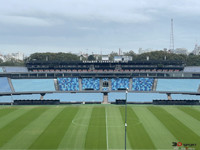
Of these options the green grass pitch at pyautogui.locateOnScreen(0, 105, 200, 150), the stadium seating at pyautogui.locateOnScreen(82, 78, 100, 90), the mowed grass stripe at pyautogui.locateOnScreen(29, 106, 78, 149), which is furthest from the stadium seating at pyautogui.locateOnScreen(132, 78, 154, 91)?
the mowed grass stripe at pyautogui.locateOnScreen(29, 106, 78, 149)

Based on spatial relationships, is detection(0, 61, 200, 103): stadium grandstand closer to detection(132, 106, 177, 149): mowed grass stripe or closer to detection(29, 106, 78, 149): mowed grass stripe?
detection(132, 106, 177, 149): mowed grass stripe

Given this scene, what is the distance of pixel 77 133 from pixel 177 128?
18395 mm

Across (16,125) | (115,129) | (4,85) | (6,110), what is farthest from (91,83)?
(115,129)

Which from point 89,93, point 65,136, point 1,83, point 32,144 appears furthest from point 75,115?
point 1,83

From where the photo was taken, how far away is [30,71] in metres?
84.1

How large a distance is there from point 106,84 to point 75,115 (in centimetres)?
3041

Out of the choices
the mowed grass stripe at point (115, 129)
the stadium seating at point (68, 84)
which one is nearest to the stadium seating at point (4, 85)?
the stadium seating at point (68, 84)

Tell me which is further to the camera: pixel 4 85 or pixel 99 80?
pixel 99 80

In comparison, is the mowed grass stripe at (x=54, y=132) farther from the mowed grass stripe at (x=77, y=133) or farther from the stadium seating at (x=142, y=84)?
the stadium seating at (x=142, y=84)

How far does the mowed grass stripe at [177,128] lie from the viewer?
116 feet

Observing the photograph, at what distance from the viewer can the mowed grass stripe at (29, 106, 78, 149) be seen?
32750 mm

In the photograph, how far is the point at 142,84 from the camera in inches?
3068

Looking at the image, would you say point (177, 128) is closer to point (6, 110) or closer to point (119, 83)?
point (119, 83)

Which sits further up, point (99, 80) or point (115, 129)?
point (99, 80)
